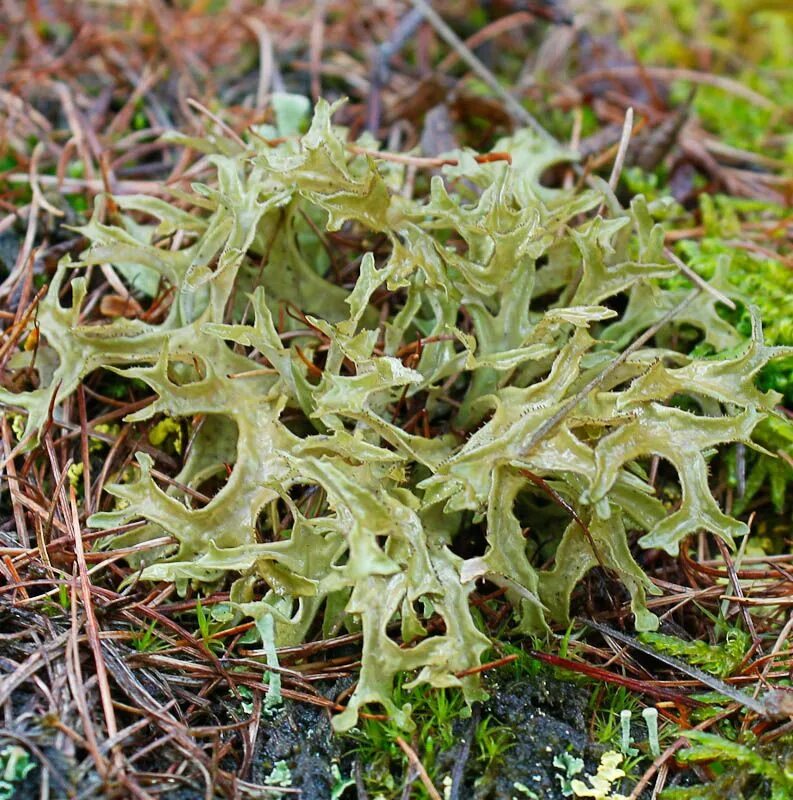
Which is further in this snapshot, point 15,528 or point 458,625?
point 15,528

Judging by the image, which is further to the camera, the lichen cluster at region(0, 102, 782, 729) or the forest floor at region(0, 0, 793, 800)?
the lichen cluster at region(0, 102, 782, 729)

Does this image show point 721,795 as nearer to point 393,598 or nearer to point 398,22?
point 393,598

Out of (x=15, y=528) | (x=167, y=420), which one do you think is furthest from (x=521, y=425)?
(x=15, y=528)

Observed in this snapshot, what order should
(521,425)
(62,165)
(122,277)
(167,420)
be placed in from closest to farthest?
(521,425), (167,420), (122,277), (62,165)

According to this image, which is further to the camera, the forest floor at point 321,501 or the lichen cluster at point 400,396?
the lichen cluster at point 400,396

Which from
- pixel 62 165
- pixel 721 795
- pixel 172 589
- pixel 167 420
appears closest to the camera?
pixel 721 795

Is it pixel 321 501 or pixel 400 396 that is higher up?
pixel 400 396

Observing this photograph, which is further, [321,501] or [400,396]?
[400,396]

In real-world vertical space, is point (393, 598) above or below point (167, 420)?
above
